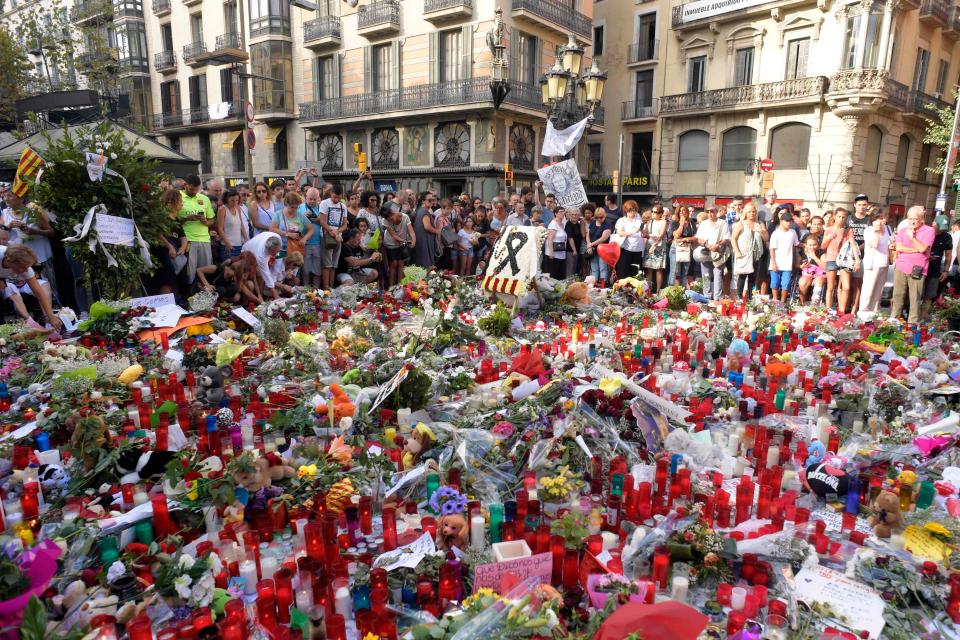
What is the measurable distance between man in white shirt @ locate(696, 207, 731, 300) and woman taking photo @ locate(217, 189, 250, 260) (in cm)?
702

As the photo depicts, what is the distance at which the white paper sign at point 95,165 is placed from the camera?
20.5 feet

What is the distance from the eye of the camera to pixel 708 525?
2.99 metres

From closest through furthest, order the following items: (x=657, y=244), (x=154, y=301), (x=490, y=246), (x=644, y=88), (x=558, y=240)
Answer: (x=154, y=301)
(x=657, y=244)
(x=558, y=240)
(x=490, y=246)
(x=644, y=88)

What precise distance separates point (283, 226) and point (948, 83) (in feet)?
94.8

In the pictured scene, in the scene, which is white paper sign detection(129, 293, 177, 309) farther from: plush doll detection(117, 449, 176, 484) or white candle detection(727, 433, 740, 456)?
white candle detection(727, 433, 740, 456)

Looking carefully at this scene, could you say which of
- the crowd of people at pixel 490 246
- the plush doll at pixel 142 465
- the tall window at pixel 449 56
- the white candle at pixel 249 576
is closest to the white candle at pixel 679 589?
the white candle at pixel 249 576

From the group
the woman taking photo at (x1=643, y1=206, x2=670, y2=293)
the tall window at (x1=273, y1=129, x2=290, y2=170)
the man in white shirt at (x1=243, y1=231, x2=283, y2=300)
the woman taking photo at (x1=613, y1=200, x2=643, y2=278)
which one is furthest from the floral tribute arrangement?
the tall window at (x1=273, y1=129, x2=290, y2=170)

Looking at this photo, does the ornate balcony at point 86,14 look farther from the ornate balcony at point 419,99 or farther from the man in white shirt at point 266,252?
the man in white shirt at point 266,252

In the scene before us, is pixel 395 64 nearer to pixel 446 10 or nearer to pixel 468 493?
pixel 446 10

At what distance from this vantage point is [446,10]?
2180cm

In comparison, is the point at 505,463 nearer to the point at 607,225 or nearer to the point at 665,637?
the point at 665,637

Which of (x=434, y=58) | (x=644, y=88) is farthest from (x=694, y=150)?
(x=434, y=58)

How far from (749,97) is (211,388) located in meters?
23.7

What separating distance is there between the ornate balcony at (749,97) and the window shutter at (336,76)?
534 inches
